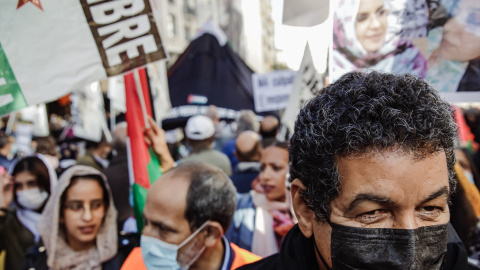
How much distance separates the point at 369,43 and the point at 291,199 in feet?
4.31

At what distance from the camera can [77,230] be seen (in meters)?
2.90

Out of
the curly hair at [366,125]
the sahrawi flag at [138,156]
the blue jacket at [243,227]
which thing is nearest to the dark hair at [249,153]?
the blue jacket at [243,227]

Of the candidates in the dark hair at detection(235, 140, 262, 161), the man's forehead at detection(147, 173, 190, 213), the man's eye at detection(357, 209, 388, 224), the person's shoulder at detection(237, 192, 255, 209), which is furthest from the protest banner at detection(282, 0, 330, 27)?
the dark hair at detection(235, 140, 262, 161)

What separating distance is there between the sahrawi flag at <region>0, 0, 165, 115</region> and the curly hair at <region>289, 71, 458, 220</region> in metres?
1.42

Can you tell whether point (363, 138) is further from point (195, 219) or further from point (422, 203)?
point (195, 219)

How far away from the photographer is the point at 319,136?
52.0 inches

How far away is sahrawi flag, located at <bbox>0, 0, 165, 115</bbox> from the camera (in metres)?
2.33

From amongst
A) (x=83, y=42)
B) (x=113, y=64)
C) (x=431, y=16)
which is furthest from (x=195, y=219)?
(x=431, y=16)

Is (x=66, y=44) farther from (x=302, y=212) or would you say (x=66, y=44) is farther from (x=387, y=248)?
(x=387, y=248)

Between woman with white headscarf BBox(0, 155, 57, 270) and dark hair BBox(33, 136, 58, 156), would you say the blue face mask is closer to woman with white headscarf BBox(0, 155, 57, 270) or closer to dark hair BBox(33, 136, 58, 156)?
woman with white headscarf BBox(0, 155, 57, 270)

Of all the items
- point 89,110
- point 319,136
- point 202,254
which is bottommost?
point 89,110

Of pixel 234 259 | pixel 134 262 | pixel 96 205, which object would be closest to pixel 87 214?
pixel 96 205

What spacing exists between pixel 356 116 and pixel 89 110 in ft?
18.6

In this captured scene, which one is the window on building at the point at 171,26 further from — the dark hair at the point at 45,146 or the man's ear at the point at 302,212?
the man's ear at the point at 302,212
